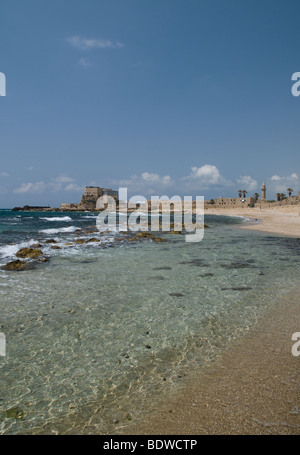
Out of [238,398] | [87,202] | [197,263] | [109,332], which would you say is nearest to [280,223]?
[197,263]

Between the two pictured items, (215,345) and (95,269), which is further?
(95,269)

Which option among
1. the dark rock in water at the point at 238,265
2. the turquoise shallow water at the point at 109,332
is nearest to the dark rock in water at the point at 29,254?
the turquoise shallow water at the point at 109,332

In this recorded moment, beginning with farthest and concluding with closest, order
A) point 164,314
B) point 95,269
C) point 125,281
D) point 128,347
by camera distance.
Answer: point 95,269, point 125,281, point 164,314, point 128,347

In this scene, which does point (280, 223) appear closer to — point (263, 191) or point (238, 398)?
point (238, 398)

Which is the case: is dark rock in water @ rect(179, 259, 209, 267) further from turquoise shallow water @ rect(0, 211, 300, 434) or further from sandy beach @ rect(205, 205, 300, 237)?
sandy beach @ rect(205, 205, 300, 237)

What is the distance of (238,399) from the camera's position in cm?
379

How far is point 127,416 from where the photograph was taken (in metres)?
3.60

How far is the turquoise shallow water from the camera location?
12.6ft

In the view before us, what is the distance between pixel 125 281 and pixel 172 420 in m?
7.37

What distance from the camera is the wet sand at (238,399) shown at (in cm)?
332

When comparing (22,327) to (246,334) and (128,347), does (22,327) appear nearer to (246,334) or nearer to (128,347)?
(128,347)

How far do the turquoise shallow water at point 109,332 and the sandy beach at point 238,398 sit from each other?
0.94 feet
